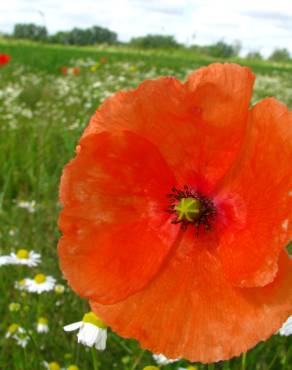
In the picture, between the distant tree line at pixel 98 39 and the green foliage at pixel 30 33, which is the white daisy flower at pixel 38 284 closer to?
the distant tree line at pixel 98 39

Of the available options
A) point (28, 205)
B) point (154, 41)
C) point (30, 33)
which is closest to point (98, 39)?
point (154, 41)

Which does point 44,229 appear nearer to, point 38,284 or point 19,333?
point 38,284

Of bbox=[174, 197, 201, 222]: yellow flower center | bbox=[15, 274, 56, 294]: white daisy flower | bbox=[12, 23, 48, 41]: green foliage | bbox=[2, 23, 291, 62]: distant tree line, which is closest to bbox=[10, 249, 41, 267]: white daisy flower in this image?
bbox=[15, 274, 56, 294]: white daisy flower

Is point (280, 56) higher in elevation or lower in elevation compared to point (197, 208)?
lower

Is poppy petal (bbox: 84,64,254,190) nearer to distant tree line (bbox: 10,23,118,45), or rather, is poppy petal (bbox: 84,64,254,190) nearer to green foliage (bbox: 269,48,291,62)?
distant tree line (bbox: 10,23,118,45)

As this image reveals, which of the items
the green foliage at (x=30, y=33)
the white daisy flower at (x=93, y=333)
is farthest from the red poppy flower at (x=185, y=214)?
the green foliage at (x=30, y=33)
